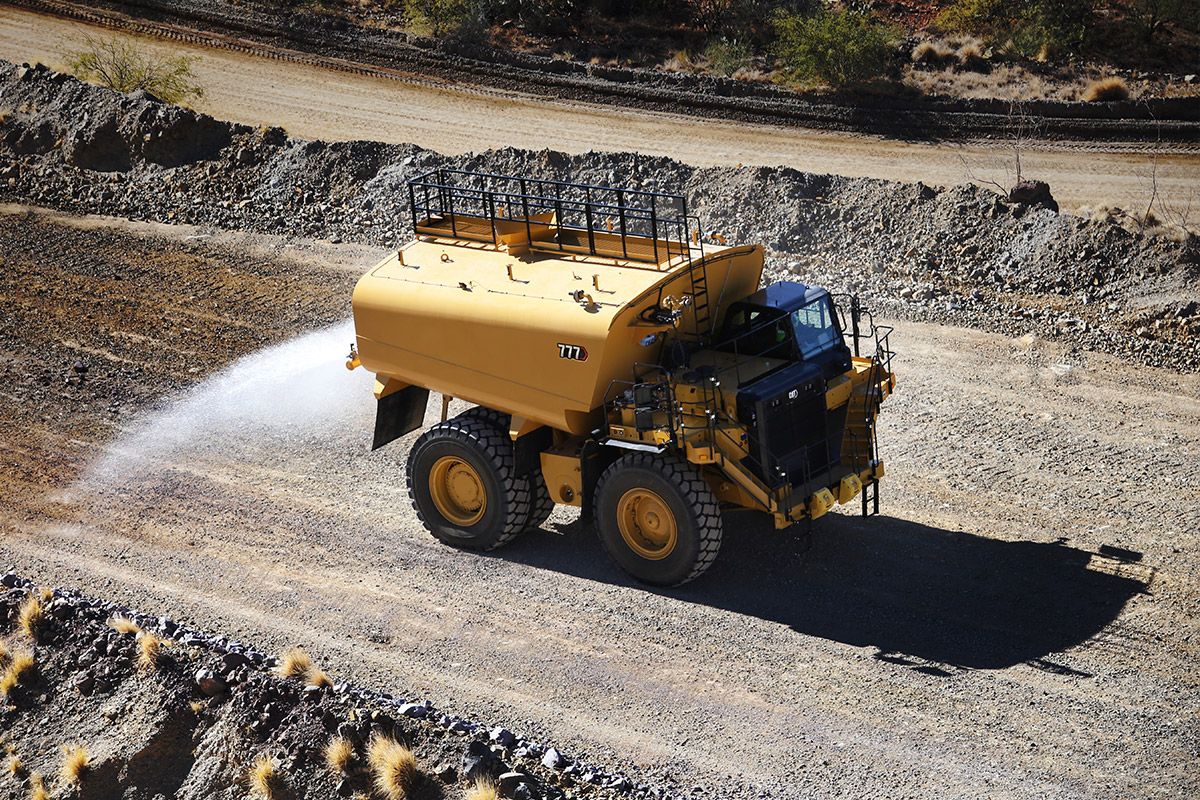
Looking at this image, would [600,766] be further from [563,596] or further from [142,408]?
[142,408]

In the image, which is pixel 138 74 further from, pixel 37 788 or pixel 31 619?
pixel 37 788

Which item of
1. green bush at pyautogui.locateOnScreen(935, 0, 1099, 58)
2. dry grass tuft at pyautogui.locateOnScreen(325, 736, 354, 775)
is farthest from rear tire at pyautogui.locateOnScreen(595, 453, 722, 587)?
green bush at pyautogui.locateOnScreen(935, 0, 1099, 58)

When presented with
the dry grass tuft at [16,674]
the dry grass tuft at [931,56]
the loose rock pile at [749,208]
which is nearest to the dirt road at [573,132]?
the loose rock pile at [749,208]

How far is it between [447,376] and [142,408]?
643 cm

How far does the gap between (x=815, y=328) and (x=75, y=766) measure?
8.24 meters

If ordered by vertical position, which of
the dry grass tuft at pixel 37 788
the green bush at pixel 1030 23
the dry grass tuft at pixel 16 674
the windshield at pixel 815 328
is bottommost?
the dry grass tuft at pixel 37 788

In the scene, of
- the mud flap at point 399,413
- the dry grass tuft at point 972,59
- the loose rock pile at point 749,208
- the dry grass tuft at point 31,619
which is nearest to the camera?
the dry grass tuft at point 31,619

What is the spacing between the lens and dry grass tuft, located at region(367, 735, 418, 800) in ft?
34.6

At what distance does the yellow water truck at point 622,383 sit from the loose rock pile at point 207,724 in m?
2.79

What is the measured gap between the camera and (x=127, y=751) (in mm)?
11758

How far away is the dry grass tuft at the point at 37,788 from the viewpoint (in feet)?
37.8

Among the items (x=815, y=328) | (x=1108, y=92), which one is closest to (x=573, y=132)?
(x=1108, y=92)

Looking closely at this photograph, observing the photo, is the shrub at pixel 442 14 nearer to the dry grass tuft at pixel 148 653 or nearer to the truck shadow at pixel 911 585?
the truck shadow at pixel 911 585

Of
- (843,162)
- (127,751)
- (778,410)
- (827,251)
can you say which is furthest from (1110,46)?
(127,751)
